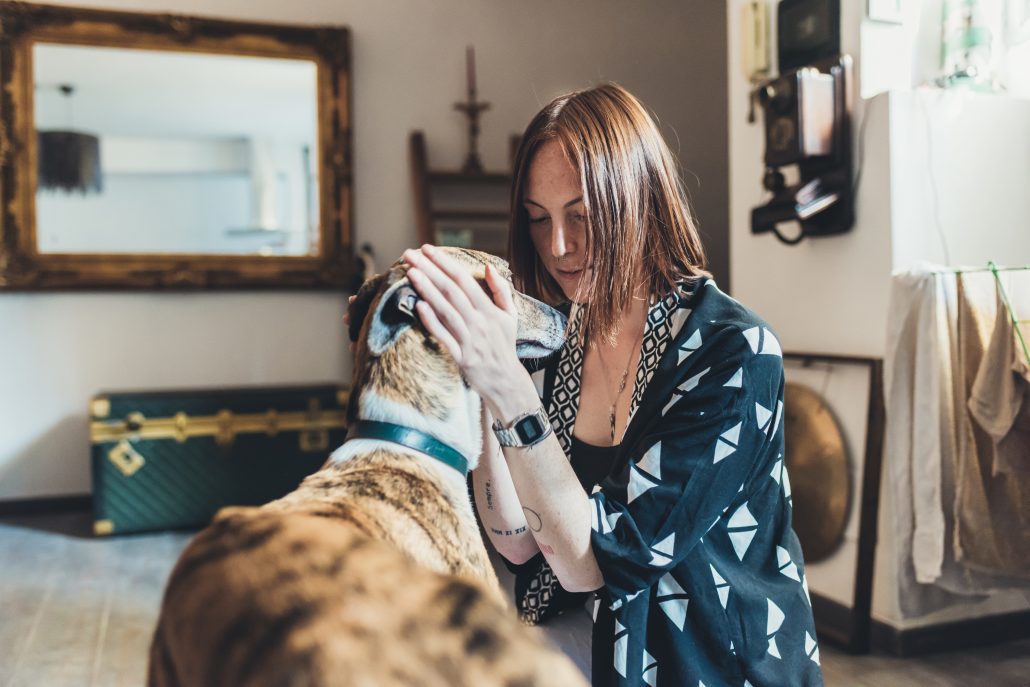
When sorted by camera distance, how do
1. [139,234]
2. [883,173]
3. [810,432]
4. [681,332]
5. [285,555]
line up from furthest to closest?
[139,234]
[810,432]
[883,173]
[681,332]
[285,555]

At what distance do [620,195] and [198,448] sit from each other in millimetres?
3206

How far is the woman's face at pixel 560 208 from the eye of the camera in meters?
1.21

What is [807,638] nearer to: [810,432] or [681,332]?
[681,332]

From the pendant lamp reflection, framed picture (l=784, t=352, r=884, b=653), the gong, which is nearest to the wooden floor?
framed picture (l=784, t=352, r=884, b=653)

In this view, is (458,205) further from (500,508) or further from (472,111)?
(500,508)

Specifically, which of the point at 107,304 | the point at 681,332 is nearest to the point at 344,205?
the point at 107,304

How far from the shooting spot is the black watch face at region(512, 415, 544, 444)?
94 centimetres

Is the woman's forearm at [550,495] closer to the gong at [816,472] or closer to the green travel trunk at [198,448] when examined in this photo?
the gong at [816,472]

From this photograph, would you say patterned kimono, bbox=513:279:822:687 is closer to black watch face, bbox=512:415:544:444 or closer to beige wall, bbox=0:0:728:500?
black watch face, bbox=512:415:544:444

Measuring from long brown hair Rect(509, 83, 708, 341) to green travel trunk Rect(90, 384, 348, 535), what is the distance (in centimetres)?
297

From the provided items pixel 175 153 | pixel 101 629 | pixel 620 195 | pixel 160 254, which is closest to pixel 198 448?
pixel 160 254

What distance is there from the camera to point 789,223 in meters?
2.82

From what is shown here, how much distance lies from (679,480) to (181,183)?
388cm

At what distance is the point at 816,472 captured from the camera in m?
2.61
